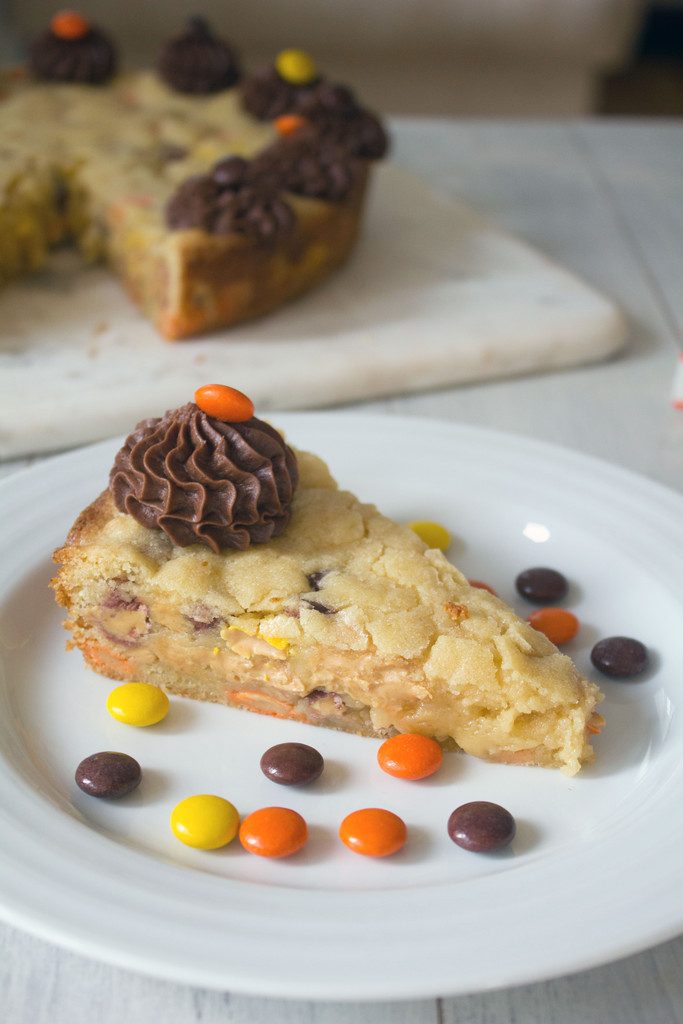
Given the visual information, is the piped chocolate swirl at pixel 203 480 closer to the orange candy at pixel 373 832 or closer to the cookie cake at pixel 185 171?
the orange candy at pixel 373 832

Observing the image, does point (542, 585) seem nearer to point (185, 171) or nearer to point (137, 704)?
point (137, 704)

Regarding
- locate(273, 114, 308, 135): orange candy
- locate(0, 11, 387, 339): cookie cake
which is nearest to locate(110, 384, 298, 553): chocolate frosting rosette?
locate(0, 11, 387, 339): cookie cake

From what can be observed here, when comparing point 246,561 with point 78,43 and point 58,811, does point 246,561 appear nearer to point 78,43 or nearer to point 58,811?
point 58,811

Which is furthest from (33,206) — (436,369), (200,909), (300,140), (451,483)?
(200,909)

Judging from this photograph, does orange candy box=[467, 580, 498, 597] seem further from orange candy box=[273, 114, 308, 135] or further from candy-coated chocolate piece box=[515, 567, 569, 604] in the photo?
orange candy box=[273, 114, 308, 135]

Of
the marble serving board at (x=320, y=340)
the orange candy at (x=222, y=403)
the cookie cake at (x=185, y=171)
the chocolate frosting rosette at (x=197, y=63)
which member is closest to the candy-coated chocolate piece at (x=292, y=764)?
the orange candy at (x=222, y=403)
